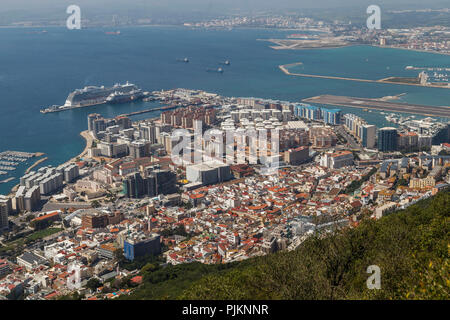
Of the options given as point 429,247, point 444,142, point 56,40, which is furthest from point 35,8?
point 429,247

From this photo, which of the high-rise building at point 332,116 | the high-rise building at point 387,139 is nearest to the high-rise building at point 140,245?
the high-rise building at point 387,139

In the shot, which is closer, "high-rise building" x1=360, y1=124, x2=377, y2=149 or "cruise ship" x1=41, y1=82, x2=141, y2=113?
"high-rise building" x1=360, y1=124, x2=377, y2=149

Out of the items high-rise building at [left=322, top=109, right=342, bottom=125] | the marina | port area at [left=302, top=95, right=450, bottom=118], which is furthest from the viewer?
the marina

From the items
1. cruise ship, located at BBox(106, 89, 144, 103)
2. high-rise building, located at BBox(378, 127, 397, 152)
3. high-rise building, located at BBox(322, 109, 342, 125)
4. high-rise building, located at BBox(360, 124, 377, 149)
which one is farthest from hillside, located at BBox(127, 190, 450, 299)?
cruise ship, located at BBox(106, 89, 144, 103)

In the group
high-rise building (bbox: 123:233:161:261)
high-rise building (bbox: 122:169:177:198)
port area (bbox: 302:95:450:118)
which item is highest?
port area (bbox: 302:95:450:118)

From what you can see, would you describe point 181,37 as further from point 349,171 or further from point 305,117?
point 349,171

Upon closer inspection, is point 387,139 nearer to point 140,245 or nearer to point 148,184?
point 148,184

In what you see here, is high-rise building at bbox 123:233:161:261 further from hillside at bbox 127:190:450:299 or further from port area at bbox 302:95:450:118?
port area at bbox 302:95:450:118
